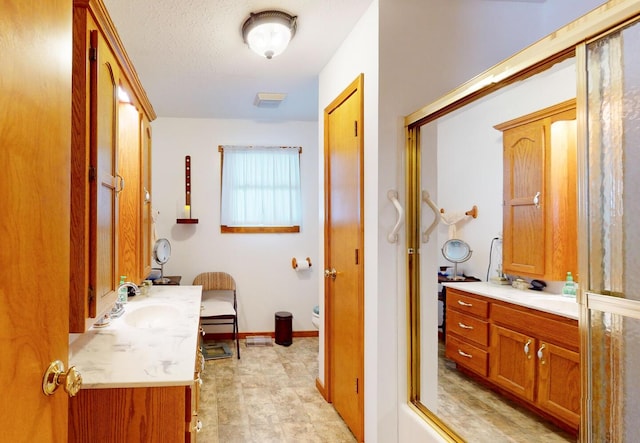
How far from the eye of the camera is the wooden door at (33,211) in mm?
710

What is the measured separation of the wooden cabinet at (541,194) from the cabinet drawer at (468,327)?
31 cm

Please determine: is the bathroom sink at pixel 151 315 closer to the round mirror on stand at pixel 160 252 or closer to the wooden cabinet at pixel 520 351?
the round mirror on stand at pixel 160 252

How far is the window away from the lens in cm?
470

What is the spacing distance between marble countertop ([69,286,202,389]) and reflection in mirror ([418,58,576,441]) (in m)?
1.15

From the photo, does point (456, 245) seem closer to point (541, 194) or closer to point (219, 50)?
point (541, 194)

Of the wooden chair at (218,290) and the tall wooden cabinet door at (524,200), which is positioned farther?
the wooden chair at (218,290)

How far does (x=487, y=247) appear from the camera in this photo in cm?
184

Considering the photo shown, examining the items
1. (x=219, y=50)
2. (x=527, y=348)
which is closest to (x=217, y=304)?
(x=219, y=50)

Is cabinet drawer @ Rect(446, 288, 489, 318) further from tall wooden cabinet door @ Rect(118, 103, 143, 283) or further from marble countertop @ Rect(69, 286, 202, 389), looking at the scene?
tall wooden cabinet door @ Rect(118, 103, 143, 283)

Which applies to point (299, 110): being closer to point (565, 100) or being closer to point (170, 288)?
point (170, 288)

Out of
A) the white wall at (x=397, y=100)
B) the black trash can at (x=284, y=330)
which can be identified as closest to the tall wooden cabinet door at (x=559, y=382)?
the white wall at (x=397, y=100)

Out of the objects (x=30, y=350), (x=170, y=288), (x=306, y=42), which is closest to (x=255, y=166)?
(x=170, y=288)

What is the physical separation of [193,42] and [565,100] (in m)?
2.13

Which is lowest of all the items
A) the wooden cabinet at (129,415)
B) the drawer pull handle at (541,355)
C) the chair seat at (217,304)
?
the chair seat at (217,304)
